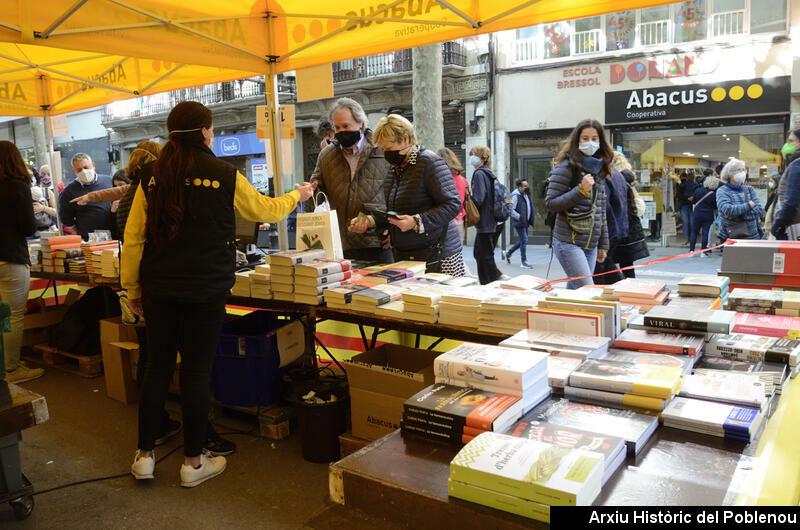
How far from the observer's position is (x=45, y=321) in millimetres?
5215

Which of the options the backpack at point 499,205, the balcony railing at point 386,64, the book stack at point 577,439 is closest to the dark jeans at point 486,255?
the backpack at point 499,205

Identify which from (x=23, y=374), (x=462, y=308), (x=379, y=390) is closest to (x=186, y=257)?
(x=379, y=390)

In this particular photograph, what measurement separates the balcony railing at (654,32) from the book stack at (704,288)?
1101 cm

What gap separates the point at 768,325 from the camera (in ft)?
6.90

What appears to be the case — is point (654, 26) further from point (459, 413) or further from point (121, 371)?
point (459, 413)

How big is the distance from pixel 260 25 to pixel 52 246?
2.42 m

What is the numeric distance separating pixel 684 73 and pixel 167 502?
11813mm

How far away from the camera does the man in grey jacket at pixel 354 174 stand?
3.76 meters

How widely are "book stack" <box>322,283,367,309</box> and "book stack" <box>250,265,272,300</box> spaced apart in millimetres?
398

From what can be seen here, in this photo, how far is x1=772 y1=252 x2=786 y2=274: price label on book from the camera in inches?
107

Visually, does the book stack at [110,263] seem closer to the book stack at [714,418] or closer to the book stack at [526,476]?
the book stack at [526,476]

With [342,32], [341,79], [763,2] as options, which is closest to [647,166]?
[763,2]

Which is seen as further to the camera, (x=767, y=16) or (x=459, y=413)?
(x=767, y=16)

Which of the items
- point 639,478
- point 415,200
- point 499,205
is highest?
point 415,200
